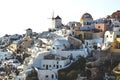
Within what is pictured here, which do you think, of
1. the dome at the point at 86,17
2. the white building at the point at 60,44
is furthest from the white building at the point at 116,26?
the white building at the point at 60,44

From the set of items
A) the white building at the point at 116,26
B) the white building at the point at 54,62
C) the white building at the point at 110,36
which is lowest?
the white building at the point at 54,62

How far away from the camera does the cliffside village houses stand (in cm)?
6153

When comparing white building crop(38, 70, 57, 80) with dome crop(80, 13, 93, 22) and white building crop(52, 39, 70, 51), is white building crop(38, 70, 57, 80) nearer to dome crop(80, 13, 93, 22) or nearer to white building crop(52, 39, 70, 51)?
white building crop(52, 39, 70, 51)

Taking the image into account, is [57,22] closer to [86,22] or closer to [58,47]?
[86,22]

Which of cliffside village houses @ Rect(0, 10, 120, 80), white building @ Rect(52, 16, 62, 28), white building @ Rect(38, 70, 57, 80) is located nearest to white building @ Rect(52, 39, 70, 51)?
cliffside village houses @ Rect(0, 10, 120, 80)

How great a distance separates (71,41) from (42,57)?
6.27 metres

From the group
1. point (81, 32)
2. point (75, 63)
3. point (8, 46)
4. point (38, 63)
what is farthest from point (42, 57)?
point (8, 46)

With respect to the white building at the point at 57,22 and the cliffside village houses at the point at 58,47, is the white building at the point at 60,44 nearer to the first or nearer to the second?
the cliffside village houses at the point at 58,47

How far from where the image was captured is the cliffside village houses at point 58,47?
61.5 metres

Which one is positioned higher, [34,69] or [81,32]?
[81,32]

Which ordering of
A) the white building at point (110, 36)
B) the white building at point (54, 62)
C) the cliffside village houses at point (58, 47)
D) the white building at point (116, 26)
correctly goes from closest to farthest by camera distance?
the white building at point (54, 62) → the cliffside village houses at point (58, 47) → the white building at point (110, 36) → the white building at point (116, 26)

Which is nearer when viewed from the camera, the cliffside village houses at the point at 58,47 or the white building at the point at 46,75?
the white building at the point at 46,75

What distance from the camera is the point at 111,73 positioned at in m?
55.9

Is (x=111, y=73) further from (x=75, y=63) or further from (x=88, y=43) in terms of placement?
(x=88, y=43)
